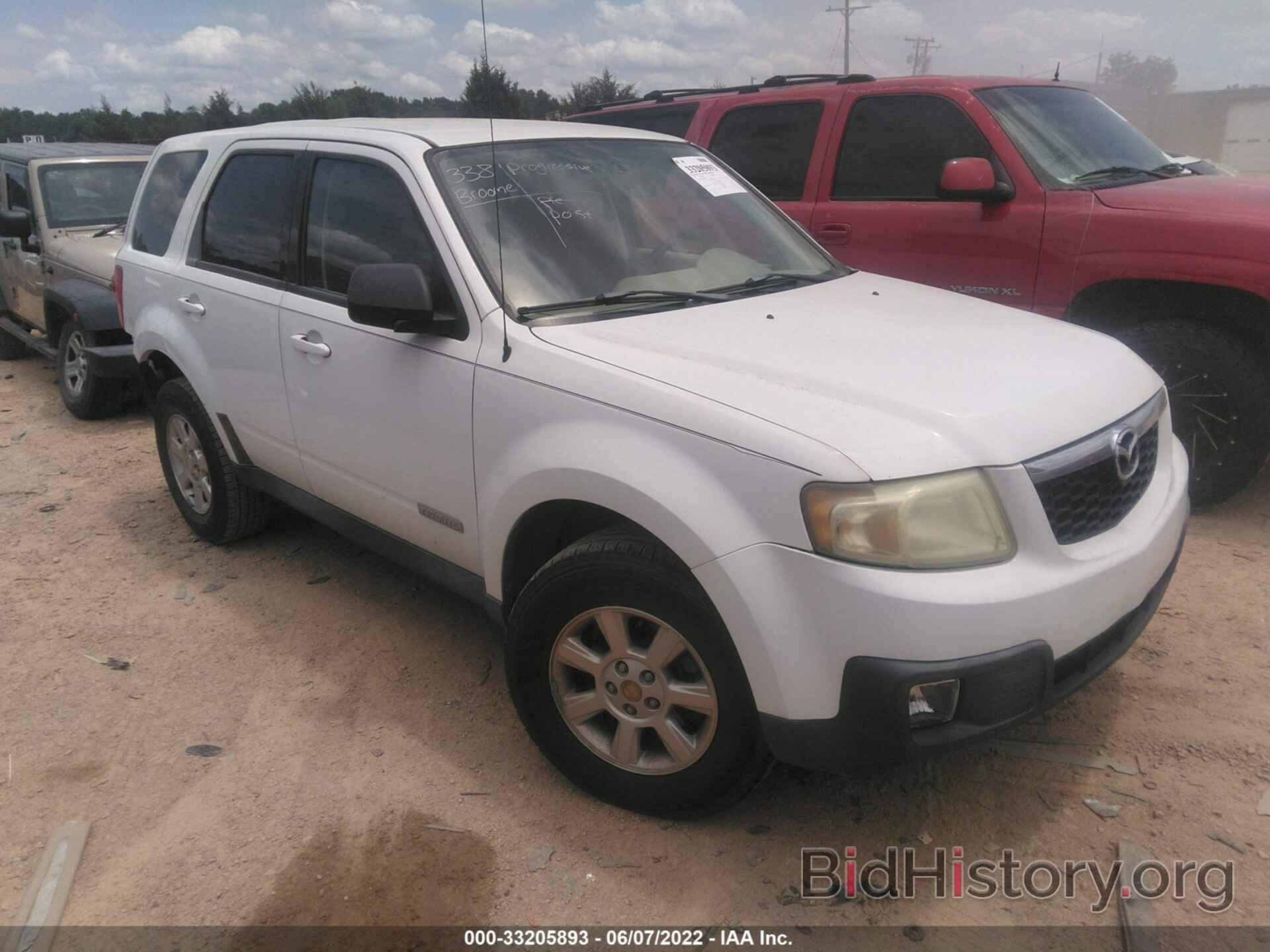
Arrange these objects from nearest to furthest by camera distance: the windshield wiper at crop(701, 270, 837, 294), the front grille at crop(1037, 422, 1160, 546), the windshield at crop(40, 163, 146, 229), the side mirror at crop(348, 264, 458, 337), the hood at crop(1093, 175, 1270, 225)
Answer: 1. the front grille at crop(1037, 422, 1160, 546)
2. the side mirror at crop(348, 264, 458, 337)
3. the windshield wiper at crop(701, 270, 837, 294)
4. the hood at crop(1093, 175, 1270, 225)
5. the windshield at crop(40, 163, 146, 229)

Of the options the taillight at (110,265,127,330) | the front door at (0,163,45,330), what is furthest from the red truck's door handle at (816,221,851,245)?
the front door at (0,163,45,330)

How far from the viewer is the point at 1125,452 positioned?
2.45 m

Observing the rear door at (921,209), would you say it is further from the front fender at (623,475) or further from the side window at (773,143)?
the front fender at (623,475)

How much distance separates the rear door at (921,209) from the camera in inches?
185

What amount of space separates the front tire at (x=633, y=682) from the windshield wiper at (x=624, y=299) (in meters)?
0.71

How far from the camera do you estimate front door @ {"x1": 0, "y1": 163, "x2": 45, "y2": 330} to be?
24.5 ft

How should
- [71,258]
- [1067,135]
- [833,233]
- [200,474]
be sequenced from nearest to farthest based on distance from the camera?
1. [200,474]
2. [1067,135]
3. [833,233]
4. [71,258]

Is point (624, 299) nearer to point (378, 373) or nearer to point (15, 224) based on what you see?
point (378, 373)

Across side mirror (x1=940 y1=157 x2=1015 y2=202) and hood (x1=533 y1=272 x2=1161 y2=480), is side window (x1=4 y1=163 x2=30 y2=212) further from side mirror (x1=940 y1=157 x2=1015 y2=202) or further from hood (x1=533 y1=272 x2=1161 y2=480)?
hood (x1=533 y1=272 x2=1161 y2=480)

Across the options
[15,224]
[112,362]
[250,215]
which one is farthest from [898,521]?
[15,224]

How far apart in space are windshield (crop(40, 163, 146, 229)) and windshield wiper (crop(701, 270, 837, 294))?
6.23 metres

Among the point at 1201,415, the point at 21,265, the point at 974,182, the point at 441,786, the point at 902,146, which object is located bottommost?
the point at 441,786

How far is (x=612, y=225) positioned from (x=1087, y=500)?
5.44 feet

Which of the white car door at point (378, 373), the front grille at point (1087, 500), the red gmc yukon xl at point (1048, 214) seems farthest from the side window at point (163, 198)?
the front grille at point (1087, 500)
